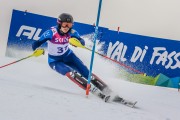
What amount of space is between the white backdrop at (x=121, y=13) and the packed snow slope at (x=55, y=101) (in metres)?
1.16

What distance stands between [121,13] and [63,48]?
7.05 ft

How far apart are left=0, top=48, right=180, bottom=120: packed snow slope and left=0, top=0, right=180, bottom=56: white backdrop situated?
116 centimetres

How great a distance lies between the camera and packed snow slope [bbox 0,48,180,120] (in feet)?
7.68

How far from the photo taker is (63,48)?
3902 mm

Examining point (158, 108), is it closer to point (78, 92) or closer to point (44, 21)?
point (78, 92)

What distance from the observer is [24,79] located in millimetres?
3850

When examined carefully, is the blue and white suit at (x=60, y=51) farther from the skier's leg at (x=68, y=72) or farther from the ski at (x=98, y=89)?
the ski at (x=98, y=89)

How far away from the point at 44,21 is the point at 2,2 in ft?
3.11

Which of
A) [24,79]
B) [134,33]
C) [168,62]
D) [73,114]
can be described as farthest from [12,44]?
[73,114]

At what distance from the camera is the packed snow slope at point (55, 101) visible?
234 centimetres

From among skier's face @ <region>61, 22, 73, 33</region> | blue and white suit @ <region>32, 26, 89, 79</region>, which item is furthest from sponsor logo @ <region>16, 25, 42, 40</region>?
skier's face @ <region>61, 22, 73, 33</region>

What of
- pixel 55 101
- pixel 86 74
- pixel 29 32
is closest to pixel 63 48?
pixel 86 74

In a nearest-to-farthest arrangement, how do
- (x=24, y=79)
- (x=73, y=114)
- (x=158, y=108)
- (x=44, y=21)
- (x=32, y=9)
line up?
1. (x=73, y=114)
2. (x=158, y=108)
3. (x=24, y=79)
4. (x=44, y=21)
5. (x=32, y=9)

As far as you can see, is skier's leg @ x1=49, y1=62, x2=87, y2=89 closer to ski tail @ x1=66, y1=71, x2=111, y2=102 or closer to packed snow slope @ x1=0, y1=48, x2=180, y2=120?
ski tail @ x1=66, y1=71, x2=111, y2=102
